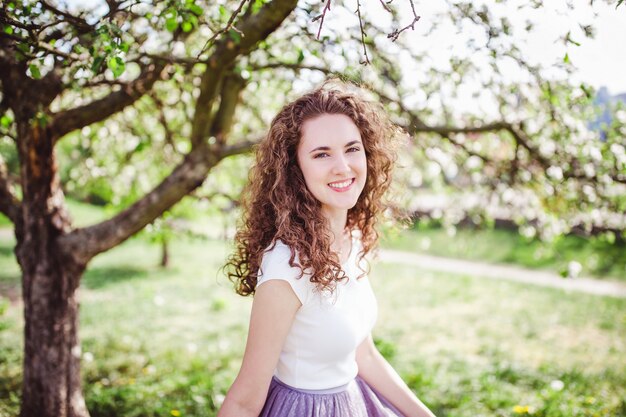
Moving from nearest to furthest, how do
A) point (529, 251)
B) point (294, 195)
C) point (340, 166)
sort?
point (340, 166) → point (294, 195) → point (529, 251)

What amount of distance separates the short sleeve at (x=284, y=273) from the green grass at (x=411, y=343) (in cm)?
44

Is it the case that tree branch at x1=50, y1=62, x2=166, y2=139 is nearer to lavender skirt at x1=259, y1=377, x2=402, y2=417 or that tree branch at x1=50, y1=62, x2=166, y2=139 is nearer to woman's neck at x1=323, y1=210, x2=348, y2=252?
woman's neck at x1=323, y1=210, x2=348, y2=252

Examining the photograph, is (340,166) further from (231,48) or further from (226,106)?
(226,106)

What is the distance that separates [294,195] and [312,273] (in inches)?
15.9

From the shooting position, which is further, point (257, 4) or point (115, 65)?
point (257, 4)

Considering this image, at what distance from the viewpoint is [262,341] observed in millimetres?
1687

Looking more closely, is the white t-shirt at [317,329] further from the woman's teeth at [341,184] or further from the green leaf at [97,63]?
the green leaf at [97,63]

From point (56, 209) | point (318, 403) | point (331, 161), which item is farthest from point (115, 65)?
point (56, 209)

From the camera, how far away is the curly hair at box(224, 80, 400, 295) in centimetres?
186

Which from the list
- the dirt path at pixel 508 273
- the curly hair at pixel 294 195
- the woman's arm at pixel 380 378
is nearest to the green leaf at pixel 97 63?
the curly hair at pixel 294 195

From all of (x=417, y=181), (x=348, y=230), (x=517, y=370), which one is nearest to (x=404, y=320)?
(x=517, y=370)

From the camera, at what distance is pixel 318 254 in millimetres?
1825

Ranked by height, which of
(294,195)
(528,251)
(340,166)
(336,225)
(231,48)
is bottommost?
(528,251)

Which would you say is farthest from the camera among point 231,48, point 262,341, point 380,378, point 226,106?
point 226,106
